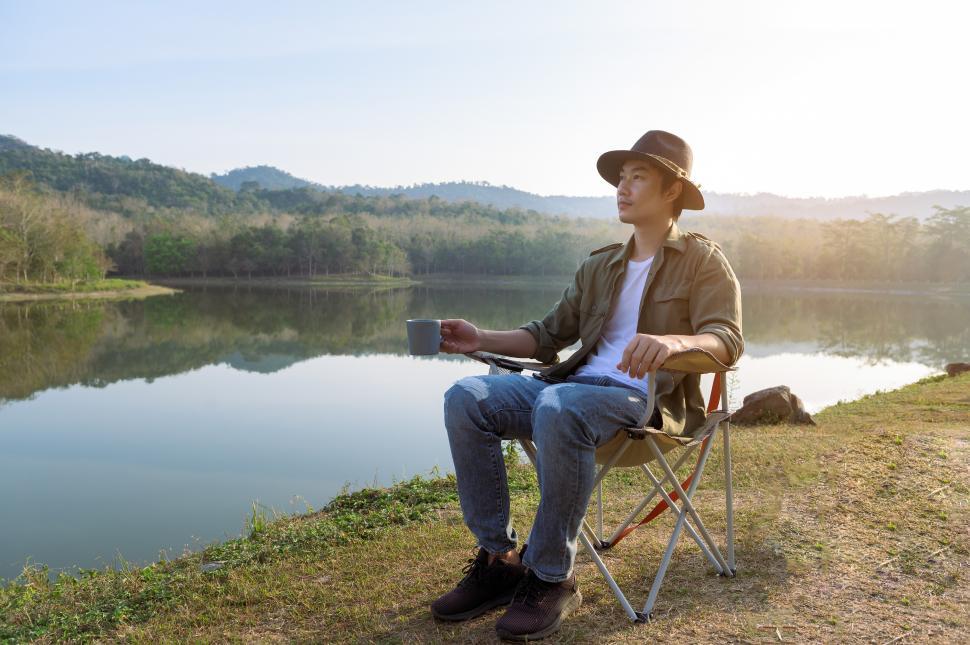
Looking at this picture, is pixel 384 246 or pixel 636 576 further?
pixel 384 246

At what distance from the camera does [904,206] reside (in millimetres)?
122062

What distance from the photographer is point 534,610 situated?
5.88 ft

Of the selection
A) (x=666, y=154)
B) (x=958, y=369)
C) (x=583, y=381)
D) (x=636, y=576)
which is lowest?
(x=958, y=369)

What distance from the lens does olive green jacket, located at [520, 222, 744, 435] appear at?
6.34 ft

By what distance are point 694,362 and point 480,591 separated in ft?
2.66

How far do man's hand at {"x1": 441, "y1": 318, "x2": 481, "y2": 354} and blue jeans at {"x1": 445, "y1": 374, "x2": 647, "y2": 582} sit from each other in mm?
178

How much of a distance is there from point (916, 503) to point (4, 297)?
114 feet

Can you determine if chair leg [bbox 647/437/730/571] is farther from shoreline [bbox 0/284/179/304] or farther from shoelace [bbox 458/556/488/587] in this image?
shoreline [bbox 0/284/179/304]

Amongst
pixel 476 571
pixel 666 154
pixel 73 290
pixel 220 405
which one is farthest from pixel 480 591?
pixel 73 290


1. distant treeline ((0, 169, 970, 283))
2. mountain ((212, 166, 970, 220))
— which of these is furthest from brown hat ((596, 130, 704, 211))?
mountain ((212, 166, 970, 220))

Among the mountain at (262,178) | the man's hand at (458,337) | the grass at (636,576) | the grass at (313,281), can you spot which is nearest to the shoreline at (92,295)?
the grass at (313,281)

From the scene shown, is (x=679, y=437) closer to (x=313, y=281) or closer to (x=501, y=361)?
(x=501, y=361)

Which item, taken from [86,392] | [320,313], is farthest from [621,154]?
[320,313]

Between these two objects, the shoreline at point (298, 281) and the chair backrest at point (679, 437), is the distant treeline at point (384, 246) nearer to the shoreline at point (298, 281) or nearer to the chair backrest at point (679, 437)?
the shoreline at point (298, 281)
